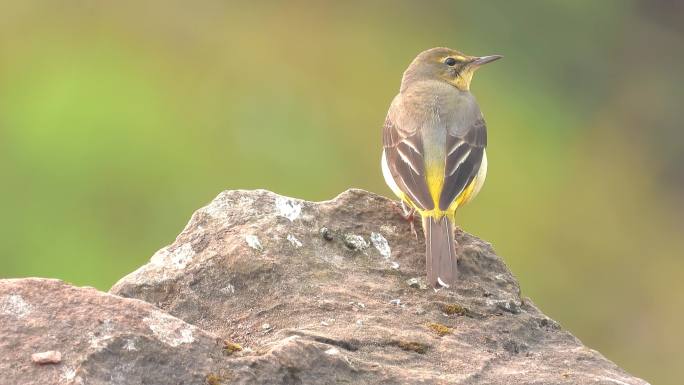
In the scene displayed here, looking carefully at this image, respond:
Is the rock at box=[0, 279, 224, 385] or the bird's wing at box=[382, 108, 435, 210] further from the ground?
the bird's wing at box=[382, 108, 435, 210]

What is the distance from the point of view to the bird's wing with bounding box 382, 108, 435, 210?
9.55 m

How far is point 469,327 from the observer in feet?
26.6

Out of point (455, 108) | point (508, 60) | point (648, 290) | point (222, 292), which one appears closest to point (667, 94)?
point (508, 60)

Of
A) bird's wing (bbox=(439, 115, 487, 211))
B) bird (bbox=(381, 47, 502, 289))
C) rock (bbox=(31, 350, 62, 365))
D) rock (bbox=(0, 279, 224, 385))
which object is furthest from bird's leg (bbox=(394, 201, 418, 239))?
rock (bbox=(31, 350, 62, 365))

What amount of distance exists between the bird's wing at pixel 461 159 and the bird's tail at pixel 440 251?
195 mm

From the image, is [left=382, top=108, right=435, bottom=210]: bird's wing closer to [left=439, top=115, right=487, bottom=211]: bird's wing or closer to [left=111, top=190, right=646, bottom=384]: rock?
[left=439, top=115, right=487, bottom=211]: bird's wing

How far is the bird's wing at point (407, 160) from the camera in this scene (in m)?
9.55

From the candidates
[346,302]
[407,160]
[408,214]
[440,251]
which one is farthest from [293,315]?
[407,160]

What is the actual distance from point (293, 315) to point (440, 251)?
1.39 meters

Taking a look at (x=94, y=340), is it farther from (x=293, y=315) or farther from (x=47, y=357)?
(x=293, y=315)

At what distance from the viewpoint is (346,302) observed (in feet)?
26.2

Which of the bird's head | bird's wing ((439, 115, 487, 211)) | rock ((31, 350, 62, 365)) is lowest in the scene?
rock ((31, 350, 62, 365))

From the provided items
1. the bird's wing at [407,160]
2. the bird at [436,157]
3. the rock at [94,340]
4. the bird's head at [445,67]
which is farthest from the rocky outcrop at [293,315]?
the bird's head at [445,67]

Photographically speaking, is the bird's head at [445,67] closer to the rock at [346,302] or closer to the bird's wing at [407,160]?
the bird's wing at [407,160]
